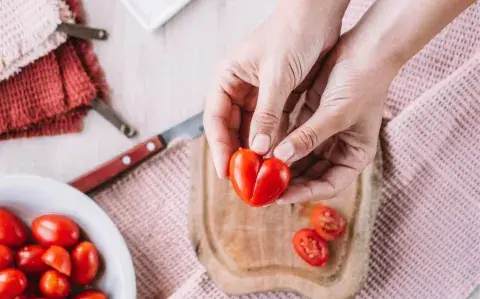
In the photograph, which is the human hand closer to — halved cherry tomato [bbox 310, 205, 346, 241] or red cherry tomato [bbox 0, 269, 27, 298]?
halved cherry tomato [bbox 310, 205, 346, 241]

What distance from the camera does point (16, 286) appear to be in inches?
32.5

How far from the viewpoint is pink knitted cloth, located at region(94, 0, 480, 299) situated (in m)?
0.88

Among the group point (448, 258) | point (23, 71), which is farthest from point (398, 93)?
point (23, 71)

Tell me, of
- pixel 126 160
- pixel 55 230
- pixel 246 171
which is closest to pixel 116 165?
pixel 126 160

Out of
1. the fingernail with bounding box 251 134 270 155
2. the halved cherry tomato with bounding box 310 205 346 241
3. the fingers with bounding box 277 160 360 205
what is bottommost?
the halved cherry tomato with bounding box 310 205 346 241

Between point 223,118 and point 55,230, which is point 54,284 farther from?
point 223,118

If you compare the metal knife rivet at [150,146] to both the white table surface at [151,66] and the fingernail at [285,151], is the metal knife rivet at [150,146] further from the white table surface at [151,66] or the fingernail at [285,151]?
the fingernail at [285,151]

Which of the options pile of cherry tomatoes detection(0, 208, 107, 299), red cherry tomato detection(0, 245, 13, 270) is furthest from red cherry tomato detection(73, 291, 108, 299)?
red cherry tomato detection(0, 245, 13, 270)

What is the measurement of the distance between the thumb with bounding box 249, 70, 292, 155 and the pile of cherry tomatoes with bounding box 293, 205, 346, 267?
0.23 m

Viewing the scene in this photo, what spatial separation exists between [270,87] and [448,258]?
17.7 inches

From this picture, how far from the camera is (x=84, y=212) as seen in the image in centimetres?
87

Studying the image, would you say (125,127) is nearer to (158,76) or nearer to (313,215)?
(158,76)

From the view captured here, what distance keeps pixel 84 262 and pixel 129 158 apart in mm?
174

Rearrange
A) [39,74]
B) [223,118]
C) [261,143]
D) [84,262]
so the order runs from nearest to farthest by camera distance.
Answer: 1. [261,143]
2. [223,118]
3. [84,262]
4. [39,74]
